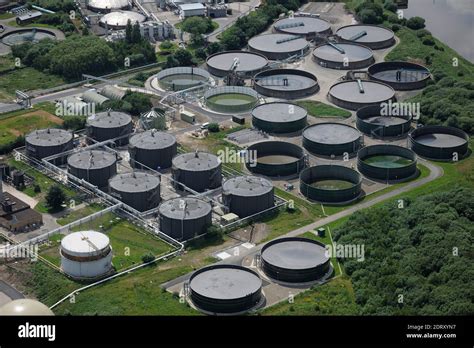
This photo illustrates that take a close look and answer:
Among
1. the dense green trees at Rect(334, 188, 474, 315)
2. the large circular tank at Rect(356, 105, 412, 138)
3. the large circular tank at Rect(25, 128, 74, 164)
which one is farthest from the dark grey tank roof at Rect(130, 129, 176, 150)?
the dense green trees at Rect(334, 188, 474, 315)

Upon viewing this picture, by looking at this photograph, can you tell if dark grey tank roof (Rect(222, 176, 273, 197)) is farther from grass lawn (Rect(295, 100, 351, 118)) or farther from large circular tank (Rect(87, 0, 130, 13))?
large circular tank (Rect(87, 0, 130, 13))

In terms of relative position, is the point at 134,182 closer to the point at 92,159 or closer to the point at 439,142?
the point at 92,159

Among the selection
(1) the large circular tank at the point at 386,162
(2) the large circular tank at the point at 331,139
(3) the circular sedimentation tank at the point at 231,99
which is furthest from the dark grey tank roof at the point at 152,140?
(1) the large circular tank at the point at 386,162

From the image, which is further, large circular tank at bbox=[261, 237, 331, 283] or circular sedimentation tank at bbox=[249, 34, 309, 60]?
circular sedimentation tank at bbox=[249, 34, 309, 60]

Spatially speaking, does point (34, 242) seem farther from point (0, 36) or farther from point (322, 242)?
point (0, 36)

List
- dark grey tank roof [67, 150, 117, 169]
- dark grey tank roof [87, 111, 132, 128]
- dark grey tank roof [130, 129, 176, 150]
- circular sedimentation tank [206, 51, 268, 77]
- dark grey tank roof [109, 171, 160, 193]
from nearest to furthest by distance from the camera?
dark grey tank roof [109, 171, 160, 193]
dark grey tank roof [67, 150, 117, 169]
dark grey tank roof [130, 129, 176, 150]
dark grey tank roof [87, 111, 132, 128]
circular sedimentation tank [206, 51, 268, 77]
